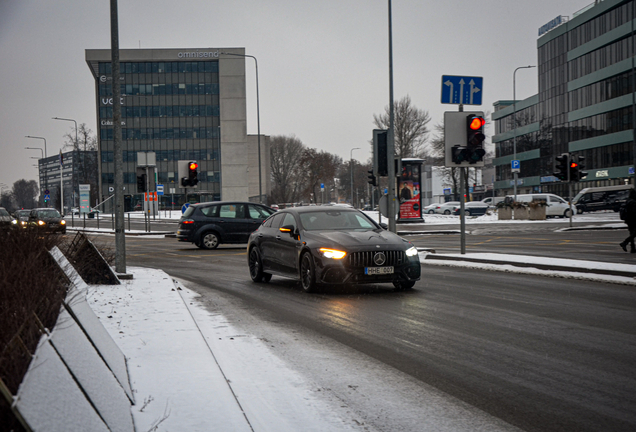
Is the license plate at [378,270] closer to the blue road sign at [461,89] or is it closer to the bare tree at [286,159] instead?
the blue road sign at [461,89]

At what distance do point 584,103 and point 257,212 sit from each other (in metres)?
63.8

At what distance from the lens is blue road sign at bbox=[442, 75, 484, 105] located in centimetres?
1731

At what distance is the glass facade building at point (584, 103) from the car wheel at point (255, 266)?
57172mm

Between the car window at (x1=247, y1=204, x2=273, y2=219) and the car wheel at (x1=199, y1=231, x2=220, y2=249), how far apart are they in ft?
5.50

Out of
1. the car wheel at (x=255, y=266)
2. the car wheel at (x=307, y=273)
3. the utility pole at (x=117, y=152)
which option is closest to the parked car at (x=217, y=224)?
the car wheel at (x=255, y=266)

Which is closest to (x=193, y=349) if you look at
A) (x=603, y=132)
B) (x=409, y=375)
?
(x=409, y=375)

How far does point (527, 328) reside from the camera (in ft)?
Result: 24.7

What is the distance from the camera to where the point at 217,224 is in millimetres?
25984

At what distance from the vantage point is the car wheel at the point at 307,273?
11.3 meters

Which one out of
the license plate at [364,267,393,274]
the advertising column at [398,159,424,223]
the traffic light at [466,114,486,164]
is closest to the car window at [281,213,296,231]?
the license plate at [364,267,393,274]

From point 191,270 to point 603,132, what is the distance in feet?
228

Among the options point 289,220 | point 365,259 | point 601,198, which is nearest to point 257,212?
point 289,220

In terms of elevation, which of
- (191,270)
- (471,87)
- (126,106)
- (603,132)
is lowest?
(191,270)

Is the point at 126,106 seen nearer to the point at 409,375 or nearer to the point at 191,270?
the point at 191,270
